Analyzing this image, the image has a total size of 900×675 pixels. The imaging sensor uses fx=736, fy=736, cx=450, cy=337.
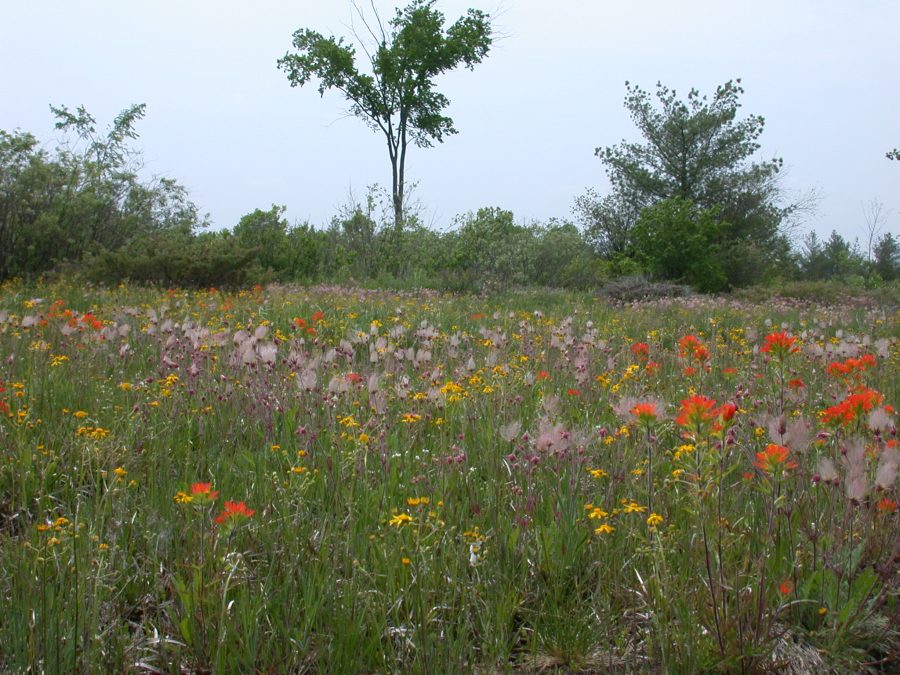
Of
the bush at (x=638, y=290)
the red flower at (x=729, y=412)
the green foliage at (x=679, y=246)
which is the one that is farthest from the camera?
the green foliage at (x=679, y=246)

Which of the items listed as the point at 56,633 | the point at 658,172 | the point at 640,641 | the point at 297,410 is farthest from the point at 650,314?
the point at 658,172

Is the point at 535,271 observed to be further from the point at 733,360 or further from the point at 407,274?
the point at 733,360

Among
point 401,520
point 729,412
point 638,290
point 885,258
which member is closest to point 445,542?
point 401,520

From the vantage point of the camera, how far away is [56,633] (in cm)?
154

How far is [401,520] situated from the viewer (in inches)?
81.4

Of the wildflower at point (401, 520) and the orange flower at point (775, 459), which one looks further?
the wildflower at point (401, 520)

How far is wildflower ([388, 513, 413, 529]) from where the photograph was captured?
198 centimetres

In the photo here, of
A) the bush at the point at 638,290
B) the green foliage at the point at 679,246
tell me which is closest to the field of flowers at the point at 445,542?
the bush at the point at 638,290

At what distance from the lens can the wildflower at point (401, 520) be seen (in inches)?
77.9

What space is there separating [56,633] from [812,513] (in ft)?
6.98

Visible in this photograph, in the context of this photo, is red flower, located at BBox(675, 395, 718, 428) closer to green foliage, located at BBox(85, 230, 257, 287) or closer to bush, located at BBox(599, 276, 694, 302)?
Result: green foliage, located at BBox(85, 230, 257, 287)

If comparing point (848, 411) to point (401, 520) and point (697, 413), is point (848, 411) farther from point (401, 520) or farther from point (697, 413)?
point (401, 520)

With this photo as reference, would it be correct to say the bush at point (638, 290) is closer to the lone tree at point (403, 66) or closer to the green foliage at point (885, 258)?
the lone tree at point (403, 66)

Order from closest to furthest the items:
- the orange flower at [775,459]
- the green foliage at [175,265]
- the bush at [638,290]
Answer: the orange flower at [775,459], the green foliage at [175,265], the bush at [638,290]
